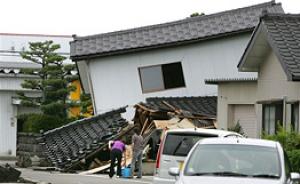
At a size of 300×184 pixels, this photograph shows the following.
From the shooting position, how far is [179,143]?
18750 millimetres

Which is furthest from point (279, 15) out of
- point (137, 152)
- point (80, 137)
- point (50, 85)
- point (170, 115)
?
point (50, 85)

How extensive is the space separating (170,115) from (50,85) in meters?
12.1

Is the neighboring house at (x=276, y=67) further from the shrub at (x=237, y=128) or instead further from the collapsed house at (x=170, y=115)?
the collapsed house at (x=170, y=115)

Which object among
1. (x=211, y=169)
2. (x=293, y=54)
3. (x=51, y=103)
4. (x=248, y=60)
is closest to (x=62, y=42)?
(x=51, y=103)

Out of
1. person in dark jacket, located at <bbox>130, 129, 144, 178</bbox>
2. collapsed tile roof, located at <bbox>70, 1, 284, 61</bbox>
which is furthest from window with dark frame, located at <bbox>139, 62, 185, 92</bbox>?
person in dark jacket, located at <bbox>130, 129, 144, 178</bbox>

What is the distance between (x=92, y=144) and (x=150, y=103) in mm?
3456

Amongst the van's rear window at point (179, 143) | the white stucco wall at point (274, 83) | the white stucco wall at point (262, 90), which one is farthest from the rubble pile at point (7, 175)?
the white stucco wall at point (274, 83)

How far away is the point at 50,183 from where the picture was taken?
2491 cm

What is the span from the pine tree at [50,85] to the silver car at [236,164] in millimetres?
30180

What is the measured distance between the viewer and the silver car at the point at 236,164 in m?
12.5

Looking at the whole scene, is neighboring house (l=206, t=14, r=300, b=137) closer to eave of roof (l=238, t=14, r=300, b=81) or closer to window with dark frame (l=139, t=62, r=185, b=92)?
eave of roof (l=238, t=14, r=300, b=81)

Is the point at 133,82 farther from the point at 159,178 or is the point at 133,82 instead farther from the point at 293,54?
the point at 159,178

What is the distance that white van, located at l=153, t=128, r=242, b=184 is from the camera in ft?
60.4

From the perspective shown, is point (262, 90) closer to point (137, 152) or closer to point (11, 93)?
point (137, 152)
